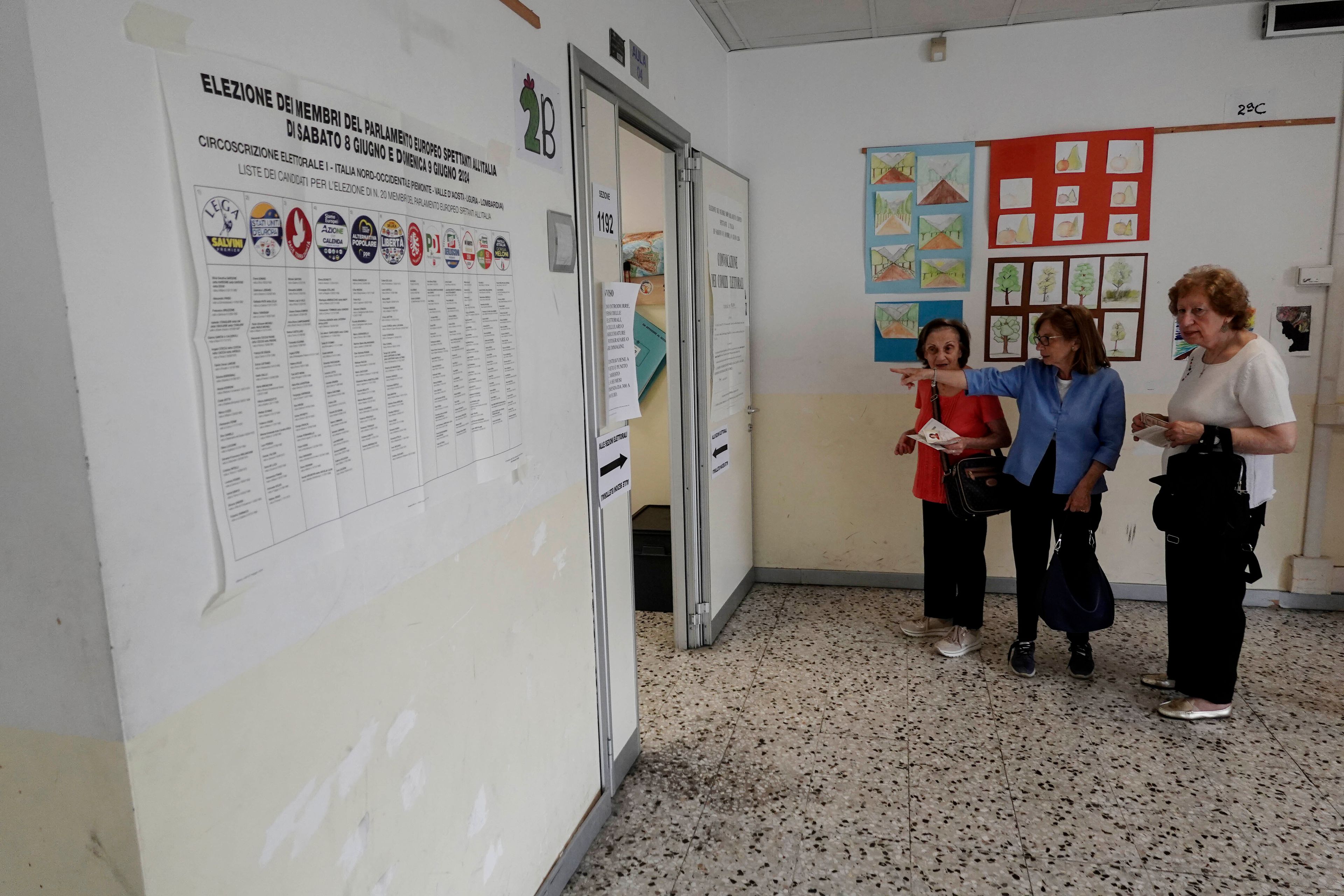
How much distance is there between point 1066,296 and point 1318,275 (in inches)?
40.2

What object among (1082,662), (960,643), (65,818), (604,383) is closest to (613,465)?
(604,383)

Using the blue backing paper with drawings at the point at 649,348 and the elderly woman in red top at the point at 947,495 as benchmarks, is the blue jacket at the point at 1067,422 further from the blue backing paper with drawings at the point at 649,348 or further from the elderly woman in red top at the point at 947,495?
the blue backing paper with drawings at the point at 649,348

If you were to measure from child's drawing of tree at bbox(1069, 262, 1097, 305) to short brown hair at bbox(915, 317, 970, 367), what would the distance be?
883mm

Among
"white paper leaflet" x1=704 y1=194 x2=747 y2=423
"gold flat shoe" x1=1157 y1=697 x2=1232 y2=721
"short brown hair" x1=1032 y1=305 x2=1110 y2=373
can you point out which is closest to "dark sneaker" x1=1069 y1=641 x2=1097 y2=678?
"gold flat shoe" x1=1157 y1=697 x2=1232 y2=721

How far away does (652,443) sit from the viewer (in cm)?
452

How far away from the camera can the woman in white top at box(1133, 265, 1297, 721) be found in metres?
2.62

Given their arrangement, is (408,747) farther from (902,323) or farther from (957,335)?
(902,323)

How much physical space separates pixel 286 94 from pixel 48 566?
0.69m

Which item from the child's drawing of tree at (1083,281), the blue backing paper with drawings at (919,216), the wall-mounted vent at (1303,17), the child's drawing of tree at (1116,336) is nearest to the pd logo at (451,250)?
the blue backing paper with drawings at (919,216)

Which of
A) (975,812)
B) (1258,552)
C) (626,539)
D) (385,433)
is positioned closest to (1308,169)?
(1258,552)

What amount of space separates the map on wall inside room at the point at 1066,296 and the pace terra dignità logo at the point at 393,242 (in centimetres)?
324

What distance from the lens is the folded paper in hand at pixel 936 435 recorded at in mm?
3266

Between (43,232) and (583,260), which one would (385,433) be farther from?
(583,260)

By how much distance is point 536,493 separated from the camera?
6.53 feet
